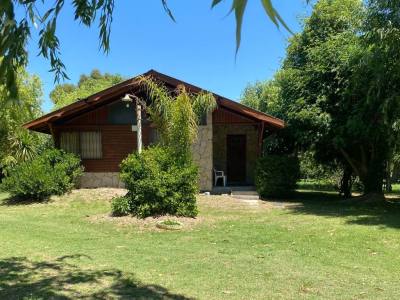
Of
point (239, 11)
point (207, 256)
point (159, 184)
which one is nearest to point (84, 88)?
point (159, 184)

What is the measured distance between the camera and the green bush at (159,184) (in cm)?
1248

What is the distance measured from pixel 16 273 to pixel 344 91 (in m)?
12.6

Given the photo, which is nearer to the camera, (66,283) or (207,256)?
(66,283)

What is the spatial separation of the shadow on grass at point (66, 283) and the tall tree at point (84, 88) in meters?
25.1

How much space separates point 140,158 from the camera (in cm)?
1305

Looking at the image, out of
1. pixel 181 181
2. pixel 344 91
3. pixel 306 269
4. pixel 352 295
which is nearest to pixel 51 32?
pixel 352 295

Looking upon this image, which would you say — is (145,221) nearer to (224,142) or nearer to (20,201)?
(20,201)

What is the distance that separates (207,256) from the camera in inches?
320

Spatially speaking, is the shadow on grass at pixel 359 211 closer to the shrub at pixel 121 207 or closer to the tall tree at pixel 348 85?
the tall tree at pixel 348 85

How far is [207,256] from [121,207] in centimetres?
510

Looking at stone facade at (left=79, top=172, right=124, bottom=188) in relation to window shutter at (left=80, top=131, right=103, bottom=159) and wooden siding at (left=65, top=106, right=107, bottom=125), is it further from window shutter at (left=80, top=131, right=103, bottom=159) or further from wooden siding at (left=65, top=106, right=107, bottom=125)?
wooden siding at (left=65, top=106, right=107, bottom=125)

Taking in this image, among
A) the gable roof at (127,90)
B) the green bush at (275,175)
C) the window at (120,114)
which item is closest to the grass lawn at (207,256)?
the green bush at (275,175)

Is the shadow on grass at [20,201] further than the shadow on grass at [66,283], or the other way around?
the shadow on grass at [20,201]

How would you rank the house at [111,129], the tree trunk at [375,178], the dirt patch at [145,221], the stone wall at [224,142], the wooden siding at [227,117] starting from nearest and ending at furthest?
the dirt patch at [145,221] → the tree trunk at [375,178] → the house at [111,129] → the wooden siding at [227,117] → the stone wall at [224,142]
